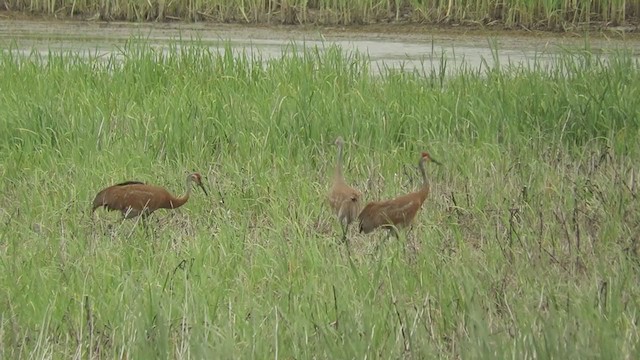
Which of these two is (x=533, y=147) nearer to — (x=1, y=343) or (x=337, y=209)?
(x=337, y=209)

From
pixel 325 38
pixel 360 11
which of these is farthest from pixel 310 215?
pixel 360 11

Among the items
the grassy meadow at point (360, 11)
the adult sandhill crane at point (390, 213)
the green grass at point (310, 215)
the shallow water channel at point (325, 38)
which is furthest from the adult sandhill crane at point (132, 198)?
the grassy meadow at point (360, 11)

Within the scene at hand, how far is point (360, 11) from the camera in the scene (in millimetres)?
13305

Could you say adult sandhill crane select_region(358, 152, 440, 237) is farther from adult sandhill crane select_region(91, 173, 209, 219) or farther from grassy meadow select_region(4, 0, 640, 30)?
grassy meadow select_region(4, 0, 640, 30)

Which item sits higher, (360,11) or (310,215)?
(360,11)

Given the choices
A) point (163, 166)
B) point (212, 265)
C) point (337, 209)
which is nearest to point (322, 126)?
point (163, 166)

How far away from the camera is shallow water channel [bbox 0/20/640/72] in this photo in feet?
37.2

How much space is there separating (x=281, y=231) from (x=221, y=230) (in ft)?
0.67

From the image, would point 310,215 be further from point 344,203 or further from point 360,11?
point 360,11

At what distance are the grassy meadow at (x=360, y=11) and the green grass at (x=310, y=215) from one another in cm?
563

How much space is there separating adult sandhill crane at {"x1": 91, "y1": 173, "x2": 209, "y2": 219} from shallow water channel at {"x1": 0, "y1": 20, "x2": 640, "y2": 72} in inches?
246

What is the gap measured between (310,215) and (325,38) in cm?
771

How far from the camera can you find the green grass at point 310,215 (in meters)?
3.09

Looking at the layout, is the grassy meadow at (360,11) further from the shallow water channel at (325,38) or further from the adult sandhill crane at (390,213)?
the adult sandhill crane at (390,213)
